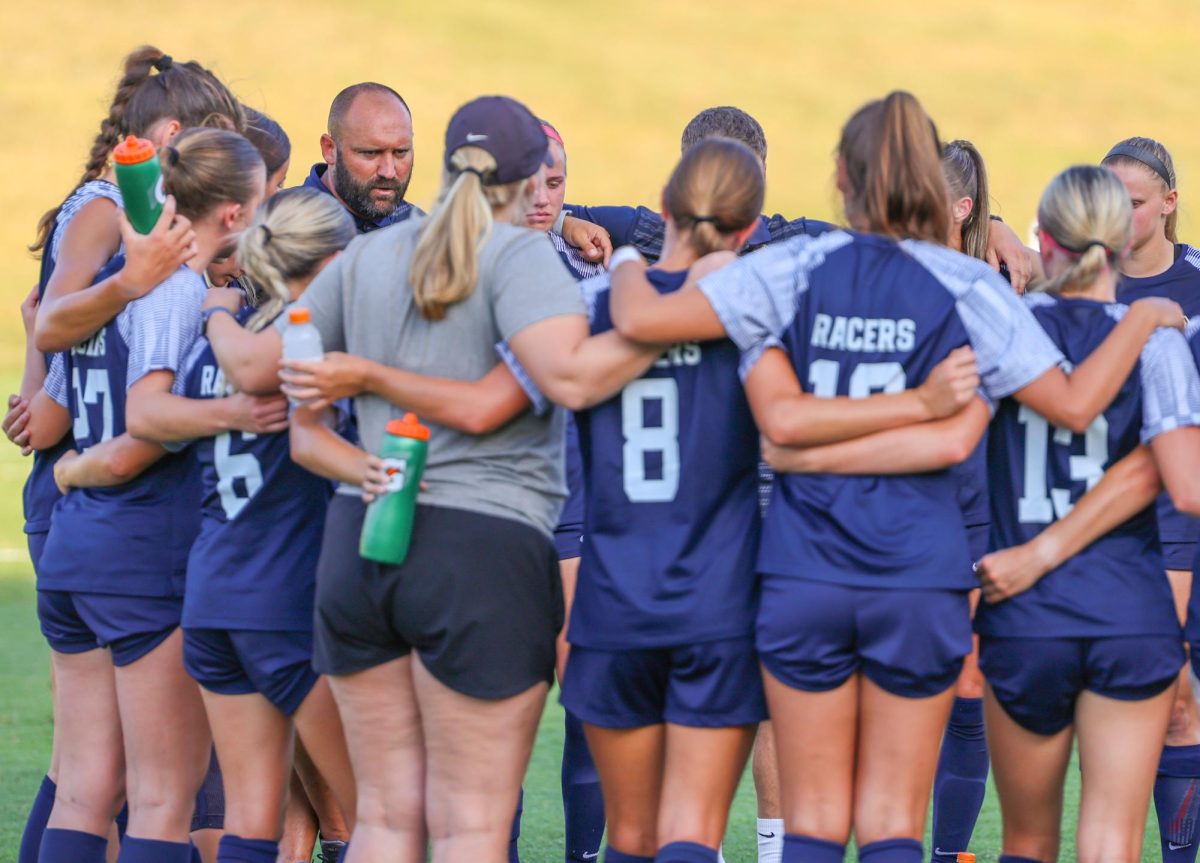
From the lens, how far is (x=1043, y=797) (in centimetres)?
355

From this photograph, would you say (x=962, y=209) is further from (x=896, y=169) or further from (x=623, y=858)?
(x=623, y=858)

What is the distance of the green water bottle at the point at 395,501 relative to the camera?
3.25m

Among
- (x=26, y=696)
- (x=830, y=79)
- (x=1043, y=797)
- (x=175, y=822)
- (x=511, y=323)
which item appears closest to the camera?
(x=511, y=323)

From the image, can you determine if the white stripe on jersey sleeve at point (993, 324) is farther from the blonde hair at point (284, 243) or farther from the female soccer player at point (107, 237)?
the female soccer player at point (107, 237)

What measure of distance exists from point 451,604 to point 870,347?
0.99 m

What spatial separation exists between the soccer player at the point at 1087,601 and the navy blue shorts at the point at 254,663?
150 centimetres

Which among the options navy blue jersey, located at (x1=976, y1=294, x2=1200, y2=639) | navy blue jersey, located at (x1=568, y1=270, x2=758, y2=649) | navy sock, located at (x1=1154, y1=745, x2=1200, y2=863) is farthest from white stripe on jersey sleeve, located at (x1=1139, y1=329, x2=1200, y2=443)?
navy sock, located at (x1=1154, y1=745, x2=1200, y2=863)

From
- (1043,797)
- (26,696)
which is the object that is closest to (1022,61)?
(26,696)

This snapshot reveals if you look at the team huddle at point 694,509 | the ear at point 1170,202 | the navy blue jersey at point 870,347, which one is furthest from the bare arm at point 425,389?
the ear at point 1170,202

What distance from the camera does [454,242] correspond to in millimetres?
3277

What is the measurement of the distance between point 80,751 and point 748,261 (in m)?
2.07

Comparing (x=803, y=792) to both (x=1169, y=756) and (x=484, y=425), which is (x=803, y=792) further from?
(x=1169, y=756)

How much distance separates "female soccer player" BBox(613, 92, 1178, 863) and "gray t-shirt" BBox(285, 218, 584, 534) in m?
0.20

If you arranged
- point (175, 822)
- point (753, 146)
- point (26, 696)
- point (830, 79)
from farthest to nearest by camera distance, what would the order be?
point (830, 79) < point (26, 696) < point (753, 146) < point (175, 822)
